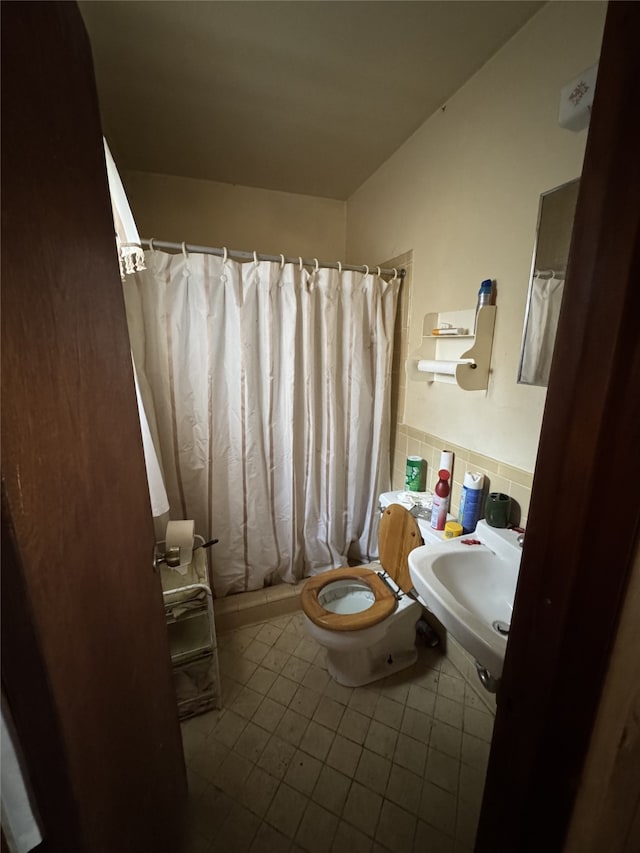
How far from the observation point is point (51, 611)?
0.38m

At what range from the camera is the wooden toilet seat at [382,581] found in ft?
4.18

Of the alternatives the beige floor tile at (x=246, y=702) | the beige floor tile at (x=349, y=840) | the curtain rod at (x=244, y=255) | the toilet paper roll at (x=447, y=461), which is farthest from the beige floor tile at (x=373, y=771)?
the curtain rod at (x=244, y=255)

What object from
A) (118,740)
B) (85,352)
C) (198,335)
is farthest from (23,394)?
(198,335)

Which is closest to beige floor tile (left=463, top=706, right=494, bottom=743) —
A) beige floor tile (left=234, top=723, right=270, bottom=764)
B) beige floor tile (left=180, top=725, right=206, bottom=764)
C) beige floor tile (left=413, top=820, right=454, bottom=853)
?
beige floor tile (left=413, top=820, right=454, bottom=853)

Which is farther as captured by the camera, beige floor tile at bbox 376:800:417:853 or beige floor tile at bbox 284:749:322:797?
beige floor tile at bbox 284:749:322:797

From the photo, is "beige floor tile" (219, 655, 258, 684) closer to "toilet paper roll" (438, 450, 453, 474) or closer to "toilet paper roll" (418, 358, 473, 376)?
"toilet paper roll" (438, 450, 453, 474)

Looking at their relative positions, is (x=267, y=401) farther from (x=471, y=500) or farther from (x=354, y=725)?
(x=354, y=725)

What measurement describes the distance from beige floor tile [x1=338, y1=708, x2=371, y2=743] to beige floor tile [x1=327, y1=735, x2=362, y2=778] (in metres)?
0.02

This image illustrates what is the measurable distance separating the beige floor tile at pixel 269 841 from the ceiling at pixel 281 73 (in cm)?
241

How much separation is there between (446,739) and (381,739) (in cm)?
24

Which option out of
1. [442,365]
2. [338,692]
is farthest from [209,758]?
[442,365]

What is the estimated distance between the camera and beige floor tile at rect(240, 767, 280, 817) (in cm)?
105

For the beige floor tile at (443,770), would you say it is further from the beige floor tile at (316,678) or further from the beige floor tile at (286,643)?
→ the beige floor tile at (286,643)

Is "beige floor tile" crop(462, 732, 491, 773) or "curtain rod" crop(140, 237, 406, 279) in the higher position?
"curtain rod" crop(140, 237, 406, 279)
